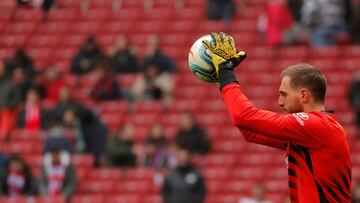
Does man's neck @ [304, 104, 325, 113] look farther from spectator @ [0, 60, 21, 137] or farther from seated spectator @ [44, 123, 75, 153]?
spectator @ [0, 60, 21, 137]

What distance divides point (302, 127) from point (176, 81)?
41.1ft

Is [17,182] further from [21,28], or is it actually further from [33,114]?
[21,28]

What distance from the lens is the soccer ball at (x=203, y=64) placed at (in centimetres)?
577

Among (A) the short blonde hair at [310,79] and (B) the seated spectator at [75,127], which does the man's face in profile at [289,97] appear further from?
(B) the seated spectator at [75,127]

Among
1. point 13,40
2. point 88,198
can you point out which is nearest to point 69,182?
point 88,198

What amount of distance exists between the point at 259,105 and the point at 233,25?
238 centimetres

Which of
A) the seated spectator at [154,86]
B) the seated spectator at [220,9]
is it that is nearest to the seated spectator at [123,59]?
the seated spectator at [154,86]

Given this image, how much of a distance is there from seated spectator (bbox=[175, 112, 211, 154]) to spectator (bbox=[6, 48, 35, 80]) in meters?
4.10

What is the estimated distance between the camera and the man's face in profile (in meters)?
5.62

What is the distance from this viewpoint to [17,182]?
15.7 metres


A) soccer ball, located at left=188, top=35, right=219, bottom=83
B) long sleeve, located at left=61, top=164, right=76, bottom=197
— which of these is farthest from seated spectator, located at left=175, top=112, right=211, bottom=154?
soccer ball, located at left=188, top=35, right=219, bottom=83

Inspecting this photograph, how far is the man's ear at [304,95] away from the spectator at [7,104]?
12.5 m

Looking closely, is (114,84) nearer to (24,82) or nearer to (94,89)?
(94,89)

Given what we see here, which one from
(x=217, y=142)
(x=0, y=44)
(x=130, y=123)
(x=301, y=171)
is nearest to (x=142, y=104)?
(x=130, y=123)
